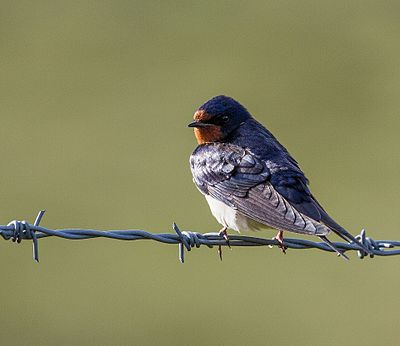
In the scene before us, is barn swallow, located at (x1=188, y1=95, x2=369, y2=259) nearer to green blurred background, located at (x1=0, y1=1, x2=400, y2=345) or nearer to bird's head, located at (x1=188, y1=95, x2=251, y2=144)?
bird's head, located at (x1=188, y1=95, x2=251, y2=144)

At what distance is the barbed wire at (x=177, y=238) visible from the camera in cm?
506

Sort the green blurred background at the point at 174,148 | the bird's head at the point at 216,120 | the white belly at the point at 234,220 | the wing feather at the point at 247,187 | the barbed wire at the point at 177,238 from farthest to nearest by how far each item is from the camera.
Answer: the green blurred background at the point at 174,148, the bird's head at the point at 216,120, the white belly at the point at 234,220, the wing feather at the point at 247,187, the barbed wire at the point at 177,238

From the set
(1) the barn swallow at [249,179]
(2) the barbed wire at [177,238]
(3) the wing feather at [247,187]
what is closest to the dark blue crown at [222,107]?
(1) the barn swallow at [249,179]

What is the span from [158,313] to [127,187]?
2.64 m

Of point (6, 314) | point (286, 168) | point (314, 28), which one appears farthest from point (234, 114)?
point (314, 28)

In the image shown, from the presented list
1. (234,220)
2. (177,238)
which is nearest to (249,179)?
(234,220)

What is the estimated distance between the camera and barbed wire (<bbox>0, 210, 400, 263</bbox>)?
506 centimetres

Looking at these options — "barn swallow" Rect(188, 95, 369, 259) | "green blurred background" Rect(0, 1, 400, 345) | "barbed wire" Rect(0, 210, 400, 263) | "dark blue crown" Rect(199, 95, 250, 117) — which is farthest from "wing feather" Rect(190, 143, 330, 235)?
"green blurred background" Rect(0, 1, 400, 345)

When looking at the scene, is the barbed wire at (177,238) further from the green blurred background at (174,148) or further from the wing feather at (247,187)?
the green blurred background at (174,148)

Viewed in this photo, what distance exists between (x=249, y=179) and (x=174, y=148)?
314 inches

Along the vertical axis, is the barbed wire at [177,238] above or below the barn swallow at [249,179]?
below

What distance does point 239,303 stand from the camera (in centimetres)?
1129

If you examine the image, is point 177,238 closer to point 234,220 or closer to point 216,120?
point 234,220

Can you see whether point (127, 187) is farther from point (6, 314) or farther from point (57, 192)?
point (6, 314)
